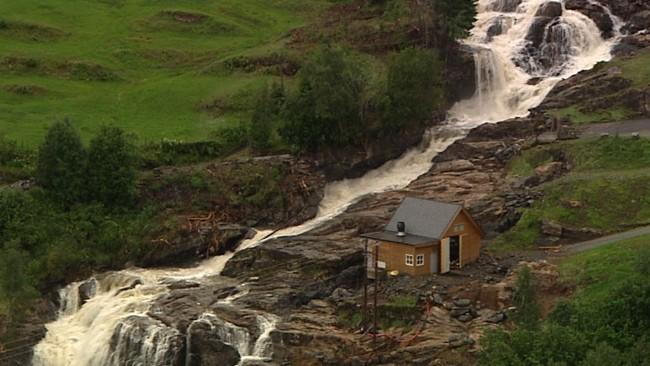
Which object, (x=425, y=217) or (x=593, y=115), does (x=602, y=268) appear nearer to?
(x=425, y=217)

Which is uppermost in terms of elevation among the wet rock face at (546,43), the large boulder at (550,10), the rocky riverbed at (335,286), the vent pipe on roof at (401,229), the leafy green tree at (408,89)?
the large boulder at (550,10)

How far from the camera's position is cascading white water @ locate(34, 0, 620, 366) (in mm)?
59031

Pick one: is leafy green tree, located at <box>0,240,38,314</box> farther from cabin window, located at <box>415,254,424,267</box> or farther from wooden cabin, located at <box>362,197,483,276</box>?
cabin window, located at <box>415,254,424,267</box>

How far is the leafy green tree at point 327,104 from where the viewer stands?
3219 inches

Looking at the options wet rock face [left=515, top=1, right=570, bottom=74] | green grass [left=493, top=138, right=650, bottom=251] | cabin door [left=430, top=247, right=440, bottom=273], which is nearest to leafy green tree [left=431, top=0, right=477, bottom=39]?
wet rock face [left=515, top=1, right=570, bottom=74]

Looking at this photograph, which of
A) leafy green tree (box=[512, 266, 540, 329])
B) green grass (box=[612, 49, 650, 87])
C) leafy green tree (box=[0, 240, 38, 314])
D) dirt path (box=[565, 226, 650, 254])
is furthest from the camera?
green grass (box=[612, 49, 650, 87])

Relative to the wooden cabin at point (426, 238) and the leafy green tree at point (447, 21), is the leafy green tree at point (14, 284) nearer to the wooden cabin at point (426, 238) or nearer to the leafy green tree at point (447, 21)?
the wooden cabin at point (426, 238)

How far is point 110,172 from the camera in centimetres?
7412

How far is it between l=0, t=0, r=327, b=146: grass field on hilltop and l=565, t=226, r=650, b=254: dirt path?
3304 cm

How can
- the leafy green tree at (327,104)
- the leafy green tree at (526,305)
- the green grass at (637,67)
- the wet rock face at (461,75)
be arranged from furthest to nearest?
the wet rock face at (461,75) → the green grass at (637,67) → the leafy green tree at (327,104) → the leafy green tree at (526,305)

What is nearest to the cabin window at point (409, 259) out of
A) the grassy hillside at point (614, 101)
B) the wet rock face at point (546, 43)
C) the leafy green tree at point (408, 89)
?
the leafy green tree at point (408, 89)

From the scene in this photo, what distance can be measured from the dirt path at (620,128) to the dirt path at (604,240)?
15968 millimetres

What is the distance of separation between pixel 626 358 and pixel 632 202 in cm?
2567

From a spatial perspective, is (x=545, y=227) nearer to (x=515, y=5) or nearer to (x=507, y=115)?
(x=507, y=115)
